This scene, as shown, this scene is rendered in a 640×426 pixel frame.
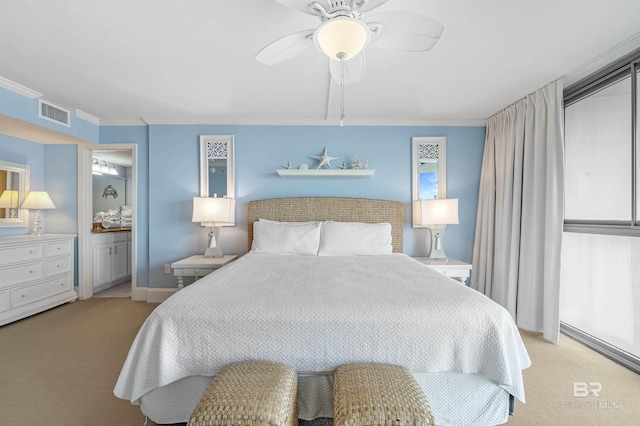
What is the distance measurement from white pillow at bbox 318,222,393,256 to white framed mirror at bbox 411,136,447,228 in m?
0.73

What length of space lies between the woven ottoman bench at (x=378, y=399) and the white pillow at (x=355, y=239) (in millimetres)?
1745

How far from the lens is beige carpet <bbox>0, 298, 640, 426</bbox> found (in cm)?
160

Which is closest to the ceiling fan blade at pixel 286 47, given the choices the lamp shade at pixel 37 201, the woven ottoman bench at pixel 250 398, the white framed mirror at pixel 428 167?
the woven ottoman bench at pixel 250 398

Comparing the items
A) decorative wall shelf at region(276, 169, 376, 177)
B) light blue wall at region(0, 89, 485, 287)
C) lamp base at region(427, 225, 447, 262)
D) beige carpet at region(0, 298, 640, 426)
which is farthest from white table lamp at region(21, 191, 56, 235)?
lamp base at region(427, 225, 447, 262)

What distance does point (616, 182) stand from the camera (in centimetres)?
231

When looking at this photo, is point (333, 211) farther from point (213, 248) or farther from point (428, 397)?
point (428, 397)

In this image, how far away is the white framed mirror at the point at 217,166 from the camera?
3.56 meters

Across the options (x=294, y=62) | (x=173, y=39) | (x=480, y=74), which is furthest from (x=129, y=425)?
(x=480, y=74)

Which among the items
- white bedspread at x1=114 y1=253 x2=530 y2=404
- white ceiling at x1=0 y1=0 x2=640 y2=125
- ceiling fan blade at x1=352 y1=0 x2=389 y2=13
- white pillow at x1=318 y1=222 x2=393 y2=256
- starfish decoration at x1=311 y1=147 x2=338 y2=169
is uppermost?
white ceiling at x1=0 y1=0 x2=640 y2=125

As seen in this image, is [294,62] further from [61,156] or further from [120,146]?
[61,156]

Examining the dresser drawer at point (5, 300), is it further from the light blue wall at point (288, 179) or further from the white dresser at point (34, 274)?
the light blue wall at point (288, 179)

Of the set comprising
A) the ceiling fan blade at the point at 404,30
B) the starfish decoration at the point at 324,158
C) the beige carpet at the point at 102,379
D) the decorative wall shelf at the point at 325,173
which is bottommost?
the beige carpet at the point at 102,379

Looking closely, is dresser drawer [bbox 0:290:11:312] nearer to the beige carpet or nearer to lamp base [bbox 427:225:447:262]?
the beige carpet

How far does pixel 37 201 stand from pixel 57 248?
0.64 m
